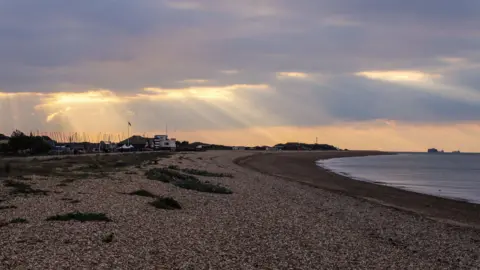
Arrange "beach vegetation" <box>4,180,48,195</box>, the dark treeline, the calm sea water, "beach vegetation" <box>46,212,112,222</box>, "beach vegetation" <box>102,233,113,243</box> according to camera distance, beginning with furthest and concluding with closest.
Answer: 1. the dark treeline
2. the calm sea water
3. "beach vegetation" <box>4,180,48,195</box>
4. "beach vegetation" <box>46,212,112,222</box>
5. "beach vegetation" <box>102,233,113,243</box>

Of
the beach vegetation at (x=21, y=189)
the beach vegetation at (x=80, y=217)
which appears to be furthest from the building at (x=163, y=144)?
the beach vegetation at (x=80, y=217)

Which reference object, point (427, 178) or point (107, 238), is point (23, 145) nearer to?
point (427, 178)

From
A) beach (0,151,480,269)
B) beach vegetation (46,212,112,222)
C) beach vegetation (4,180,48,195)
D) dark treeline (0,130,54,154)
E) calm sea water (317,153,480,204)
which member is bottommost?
calm sea water (317,153,480,204)

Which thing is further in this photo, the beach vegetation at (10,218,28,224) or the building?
the building

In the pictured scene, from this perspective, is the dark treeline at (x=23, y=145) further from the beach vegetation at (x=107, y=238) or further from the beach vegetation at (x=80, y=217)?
the beach vegetation at (x=107, y=238)

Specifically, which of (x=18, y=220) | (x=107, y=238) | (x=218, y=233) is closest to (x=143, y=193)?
(x=18, y=220)

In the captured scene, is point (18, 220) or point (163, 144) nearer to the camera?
point (18, 220)

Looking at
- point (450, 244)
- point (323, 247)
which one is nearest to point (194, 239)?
point (323, 247)

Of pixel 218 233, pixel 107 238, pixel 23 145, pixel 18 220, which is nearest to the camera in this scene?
pixel 107 238

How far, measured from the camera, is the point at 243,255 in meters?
11.6

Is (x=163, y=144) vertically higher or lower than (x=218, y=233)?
higher

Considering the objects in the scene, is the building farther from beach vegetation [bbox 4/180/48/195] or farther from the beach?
beach vegetation [bbox 4/180/48/195]

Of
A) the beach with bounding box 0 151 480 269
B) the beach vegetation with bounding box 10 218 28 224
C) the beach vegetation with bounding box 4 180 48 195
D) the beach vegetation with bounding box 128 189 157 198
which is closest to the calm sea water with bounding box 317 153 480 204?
the beach with bounding box 0 151 480 269

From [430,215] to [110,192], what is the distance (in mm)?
13852
